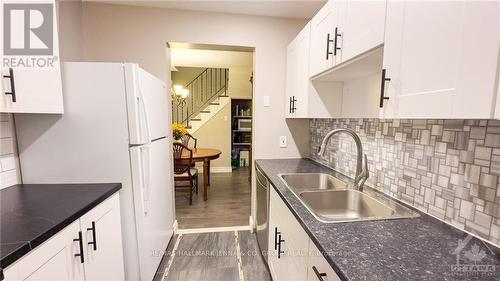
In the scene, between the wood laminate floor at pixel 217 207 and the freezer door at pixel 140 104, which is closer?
the freezer door at pixel 140 104

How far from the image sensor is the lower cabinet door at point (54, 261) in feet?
2.52

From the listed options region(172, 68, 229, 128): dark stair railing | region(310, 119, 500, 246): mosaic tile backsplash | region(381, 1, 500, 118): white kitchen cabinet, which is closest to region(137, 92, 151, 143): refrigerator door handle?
region(381, 1, 500, 118): white kitchen cabinet

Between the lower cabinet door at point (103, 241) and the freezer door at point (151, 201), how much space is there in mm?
133

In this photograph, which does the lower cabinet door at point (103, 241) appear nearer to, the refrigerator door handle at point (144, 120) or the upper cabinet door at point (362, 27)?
the refrigerator door handle at point (144, 120)

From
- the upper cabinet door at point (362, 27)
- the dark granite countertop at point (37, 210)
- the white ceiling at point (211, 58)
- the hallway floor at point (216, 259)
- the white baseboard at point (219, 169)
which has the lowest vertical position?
the hallway floor at point (216, 259)

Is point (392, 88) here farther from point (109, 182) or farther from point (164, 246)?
point (164, 246)

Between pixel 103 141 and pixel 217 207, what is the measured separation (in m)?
2.10

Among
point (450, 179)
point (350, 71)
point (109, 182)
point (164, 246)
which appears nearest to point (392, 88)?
point (450, 179)

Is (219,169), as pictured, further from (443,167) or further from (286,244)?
(443,167)

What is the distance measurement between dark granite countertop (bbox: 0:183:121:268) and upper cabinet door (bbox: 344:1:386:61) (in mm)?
1519

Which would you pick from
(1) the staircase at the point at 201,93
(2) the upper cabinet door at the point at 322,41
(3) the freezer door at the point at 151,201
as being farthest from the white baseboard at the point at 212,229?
(1) the staircase at the point at 201,93

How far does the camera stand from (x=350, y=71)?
1449 mm

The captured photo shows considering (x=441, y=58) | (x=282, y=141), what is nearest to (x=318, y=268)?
(x=441, y=58)

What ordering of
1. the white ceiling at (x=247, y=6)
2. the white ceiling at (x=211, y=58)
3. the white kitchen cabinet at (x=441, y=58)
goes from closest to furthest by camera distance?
the white kitchen cabinet at (x=441, y=58) < the white ceiling at (x=247, y=6) < the white ceiling at (x=211, y=58)
